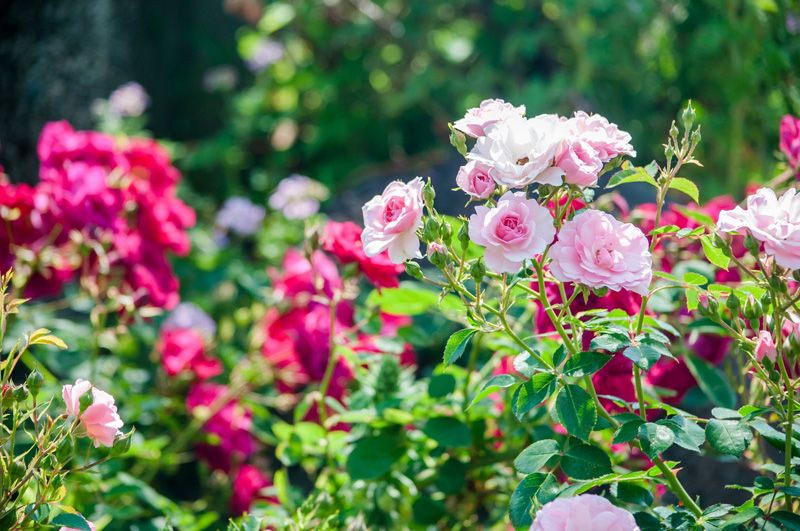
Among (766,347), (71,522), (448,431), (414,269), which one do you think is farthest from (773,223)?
(71,522)

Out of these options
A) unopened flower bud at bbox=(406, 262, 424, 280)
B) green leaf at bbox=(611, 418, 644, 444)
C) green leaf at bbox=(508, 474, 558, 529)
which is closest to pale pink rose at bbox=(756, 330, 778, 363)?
green leaf at bbox=(611, 418, 644, 444)

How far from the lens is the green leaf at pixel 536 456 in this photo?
71cm

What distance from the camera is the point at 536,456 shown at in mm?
731

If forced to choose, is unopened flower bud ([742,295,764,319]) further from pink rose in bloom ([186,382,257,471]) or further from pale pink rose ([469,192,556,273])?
pink rose in bloom ([186,382,257,471])

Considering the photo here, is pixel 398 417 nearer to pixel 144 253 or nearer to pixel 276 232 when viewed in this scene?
pixel 144 253

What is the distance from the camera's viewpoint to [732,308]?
→ 68 centimetres

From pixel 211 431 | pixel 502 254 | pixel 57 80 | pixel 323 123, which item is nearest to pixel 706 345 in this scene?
pixel 502 254

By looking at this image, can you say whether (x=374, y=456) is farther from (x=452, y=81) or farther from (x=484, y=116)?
(x=452, y=81)

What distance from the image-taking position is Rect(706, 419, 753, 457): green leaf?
668 millimetres

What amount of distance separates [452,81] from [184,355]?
1573mm

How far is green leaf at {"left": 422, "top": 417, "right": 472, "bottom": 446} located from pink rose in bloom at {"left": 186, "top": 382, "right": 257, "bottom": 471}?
1.84 feet

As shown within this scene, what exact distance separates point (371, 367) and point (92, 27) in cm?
159

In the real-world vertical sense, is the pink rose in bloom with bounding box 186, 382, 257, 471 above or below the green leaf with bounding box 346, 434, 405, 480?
below

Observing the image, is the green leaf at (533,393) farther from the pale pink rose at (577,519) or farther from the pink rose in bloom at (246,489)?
the pink rose in bloom at (246,489)
